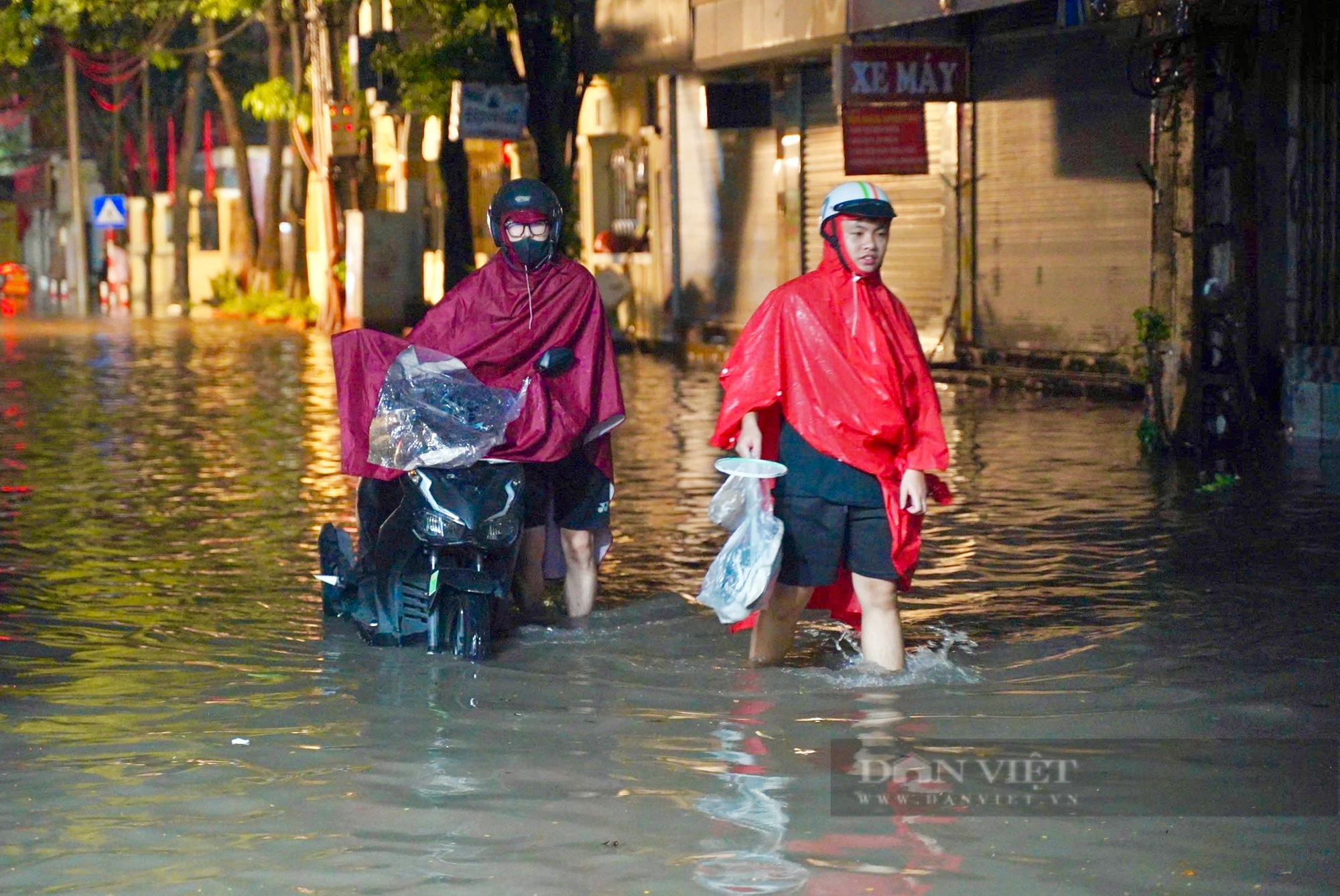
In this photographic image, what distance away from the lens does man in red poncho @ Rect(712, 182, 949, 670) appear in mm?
6629

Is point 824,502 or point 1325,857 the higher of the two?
point 824,502

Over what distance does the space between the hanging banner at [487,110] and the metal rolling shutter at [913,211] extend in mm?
3370

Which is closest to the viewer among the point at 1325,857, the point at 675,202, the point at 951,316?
the point at 1325,857

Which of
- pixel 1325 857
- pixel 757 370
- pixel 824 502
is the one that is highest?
pixel 757 370

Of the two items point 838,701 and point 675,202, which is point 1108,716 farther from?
point 675,202

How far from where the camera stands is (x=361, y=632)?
776 cm

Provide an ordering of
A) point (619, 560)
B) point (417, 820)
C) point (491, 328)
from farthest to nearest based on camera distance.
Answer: point (619, 560) < point (491, 328) < point (417, 820)

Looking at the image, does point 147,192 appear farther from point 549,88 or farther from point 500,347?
point 500,347

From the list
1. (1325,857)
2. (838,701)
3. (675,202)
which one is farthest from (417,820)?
(675,202)

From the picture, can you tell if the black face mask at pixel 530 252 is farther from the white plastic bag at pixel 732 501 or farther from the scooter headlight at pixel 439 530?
the white plastic bag at pixel 732 501

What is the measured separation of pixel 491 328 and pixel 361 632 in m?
1.22

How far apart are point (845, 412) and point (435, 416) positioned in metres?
1.57

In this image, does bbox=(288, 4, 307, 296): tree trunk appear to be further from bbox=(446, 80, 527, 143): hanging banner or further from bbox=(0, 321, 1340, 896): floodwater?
bbox=(0, 321, 1340, 896): floodwater

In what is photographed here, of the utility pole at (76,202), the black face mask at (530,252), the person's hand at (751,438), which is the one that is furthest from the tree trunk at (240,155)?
the person's hand at (751,438)
